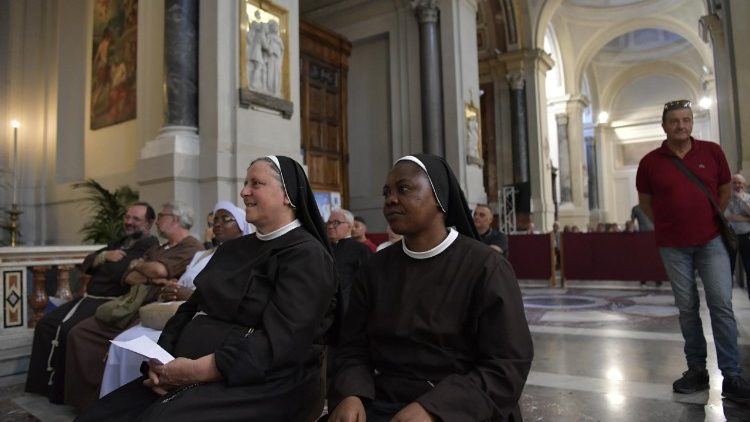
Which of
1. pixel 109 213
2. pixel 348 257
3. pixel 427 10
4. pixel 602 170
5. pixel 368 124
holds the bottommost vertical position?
pixel 348 257

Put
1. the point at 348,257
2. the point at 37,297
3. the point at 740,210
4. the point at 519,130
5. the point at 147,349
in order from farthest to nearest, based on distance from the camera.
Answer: the point at 519,130 < the point at 740,210 < the point at 37,297 < the point at 348,257 < the point at 147,349

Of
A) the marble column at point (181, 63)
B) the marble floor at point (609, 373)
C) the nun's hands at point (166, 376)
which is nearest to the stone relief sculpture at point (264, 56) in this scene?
the marble column at point (181, 63)

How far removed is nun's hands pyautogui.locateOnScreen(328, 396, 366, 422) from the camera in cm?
152

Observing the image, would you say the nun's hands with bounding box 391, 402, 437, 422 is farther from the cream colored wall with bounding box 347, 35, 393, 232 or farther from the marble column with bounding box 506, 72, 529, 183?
the marble column with bounding box 506, 72, 529, 183

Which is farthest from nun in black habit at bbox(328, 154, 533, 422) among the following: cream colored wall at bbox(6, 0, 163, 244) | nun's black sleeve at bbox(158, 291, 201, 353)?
cream colored wall at bbox(6, 0, 163, 244)

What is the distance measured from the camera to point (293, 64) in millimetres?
7078

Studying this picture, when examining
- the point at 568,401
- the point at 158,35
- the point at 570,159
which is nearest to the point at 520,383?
the point at 568,401

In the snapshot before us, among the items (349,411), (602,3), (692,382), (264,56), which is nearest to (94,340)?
(349,411)

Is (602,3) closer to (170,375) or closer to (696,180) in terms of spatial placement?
(696,180)

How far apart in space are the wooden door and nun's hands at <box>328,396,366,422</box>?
341 inches

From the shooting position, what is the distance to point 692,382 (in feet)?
10.1

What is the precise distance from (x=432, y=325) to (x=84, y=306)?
3059mm

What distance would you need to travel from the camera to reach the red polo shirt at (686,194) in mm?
3021

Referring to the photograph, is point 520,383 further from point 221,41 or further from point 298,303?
point 221,41
